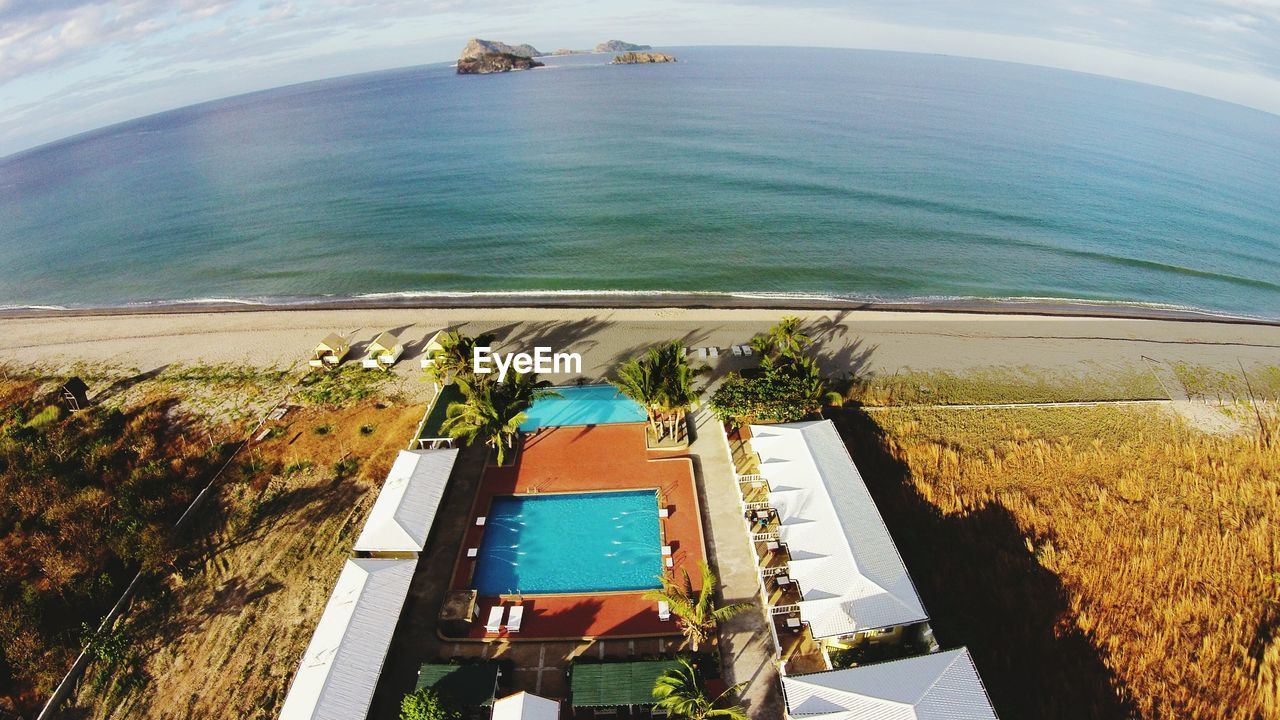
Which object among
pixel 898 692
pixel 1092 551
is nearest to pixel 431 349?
pixel 898 692

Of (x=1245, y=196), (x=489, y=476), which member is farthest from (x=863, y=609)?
(x=1245, y=196)

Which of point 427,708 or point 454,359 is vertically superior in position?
point 454,359

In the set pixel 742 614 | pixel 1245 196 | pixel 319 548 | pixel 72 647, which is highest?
pixel 1245 196

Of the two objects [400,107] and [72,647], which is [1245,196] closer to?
[72,647]

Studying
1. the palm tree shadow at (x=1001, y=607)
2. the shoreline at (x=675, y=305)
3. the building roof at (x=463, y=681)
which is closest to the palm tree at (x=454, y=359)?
the shoreline at (x=675, y=305)

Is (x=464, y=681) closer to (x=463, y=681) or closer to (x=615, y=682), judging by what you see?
(x=463, y=681)

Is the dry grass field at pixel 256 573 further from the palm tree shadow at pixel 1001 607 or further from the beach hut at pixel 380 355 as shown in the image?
the palm tree shadow at pixel 1001 607
